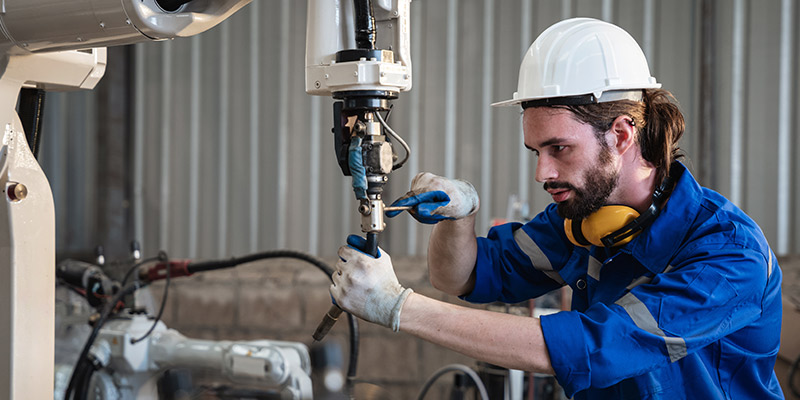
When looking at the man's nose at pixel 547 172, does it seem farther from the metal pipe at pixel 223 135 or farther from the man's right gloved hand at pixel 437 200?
the metal pipe at pixel 223 135

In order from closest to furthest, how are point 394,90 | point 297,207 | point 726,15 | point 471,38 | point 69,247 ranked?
point 394,90
point 726,15
point 471,38
point 297,207
point 69,247

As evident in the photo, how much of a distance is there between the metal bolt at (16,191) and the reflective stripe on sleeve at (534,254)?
0.96 meters

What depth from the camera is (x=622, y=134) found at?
4.34 feet

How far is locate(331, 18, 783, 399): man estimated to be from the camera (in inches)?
41.2

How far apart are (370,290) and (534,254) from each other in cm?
53

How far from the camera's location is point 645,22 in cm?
325

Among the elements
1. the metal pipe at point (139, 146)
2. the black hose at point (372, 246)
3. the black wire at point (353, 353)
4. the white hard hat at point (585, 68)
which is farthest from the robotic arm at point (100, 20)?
the metal pipe at point (139, 146)

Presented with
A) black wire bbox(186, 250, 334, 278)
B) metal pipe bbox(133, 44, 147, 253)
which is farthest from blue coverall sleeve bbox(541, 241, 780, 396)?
metal pipe bbox(133, 44, 147, 253)

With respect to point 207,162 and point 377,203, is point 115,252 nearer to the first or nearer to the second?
point 207,162

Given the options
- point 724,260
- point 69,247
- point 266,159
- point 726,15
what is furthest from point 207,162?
point 724,260

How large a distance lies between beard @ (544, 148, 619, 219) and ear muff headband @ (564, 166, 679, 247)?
0.02 metres

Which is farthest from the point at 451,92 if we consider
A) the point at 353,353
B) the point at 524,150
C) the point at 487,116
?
the point at 353,353

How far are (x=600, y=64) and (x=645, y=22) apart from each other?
7.06ft

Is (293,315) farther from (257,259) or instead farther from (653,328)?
(653,328)
